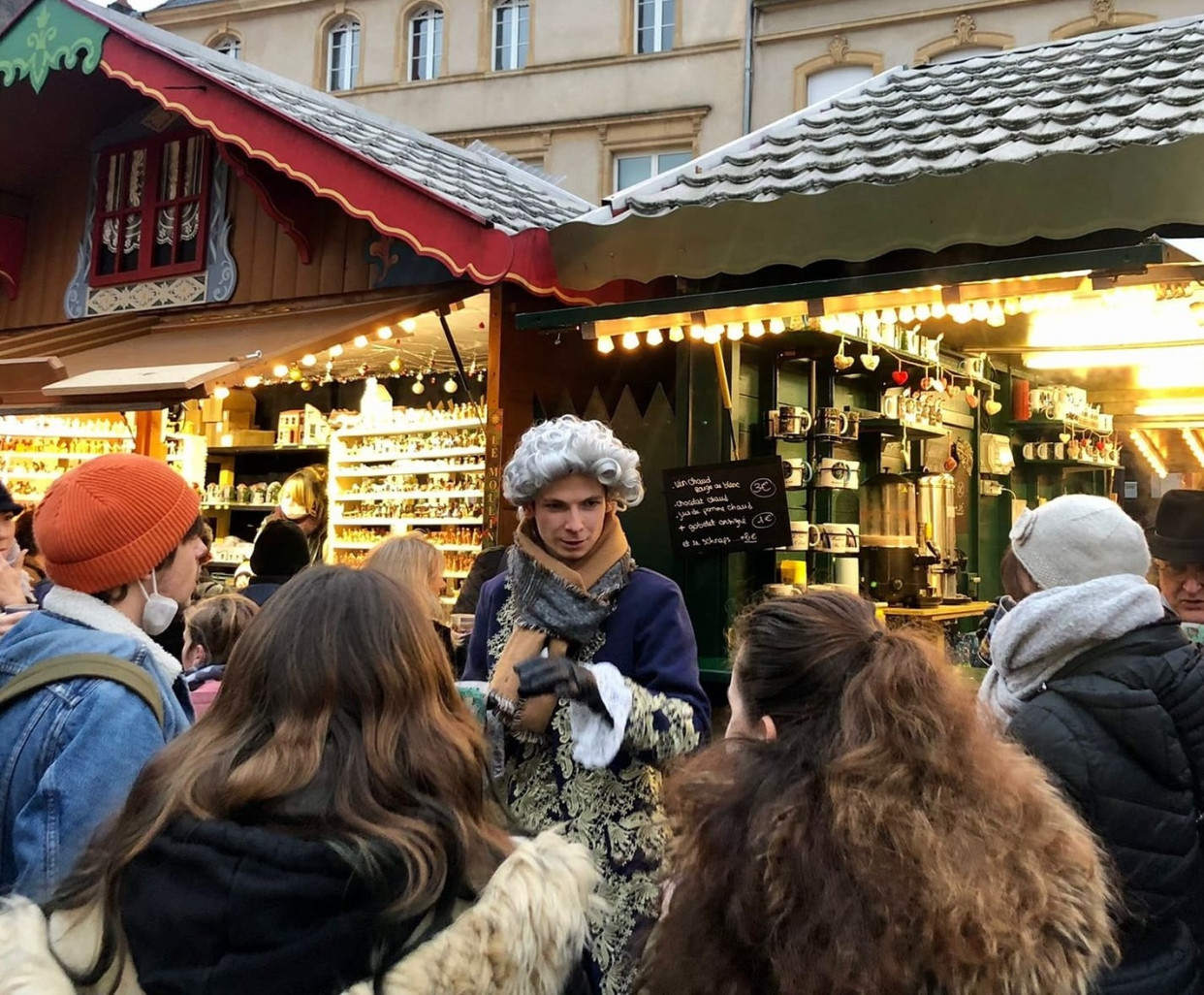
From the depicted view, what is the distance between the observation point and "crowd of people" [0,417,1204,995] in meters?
1.39

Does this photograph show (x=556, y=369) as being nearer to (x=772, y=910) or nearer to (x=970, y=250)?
(x=970, y=250)

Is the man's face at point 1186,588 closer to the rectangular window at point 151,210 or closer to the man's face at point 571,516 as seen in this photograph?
the man's face at point 571,516

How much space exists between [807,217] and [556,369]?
199 cm

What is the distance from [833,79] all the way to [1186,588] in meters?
16.9

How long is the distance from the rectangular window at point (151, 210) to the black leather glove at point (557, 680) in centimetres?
647

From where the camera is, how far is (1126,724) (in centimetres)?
204

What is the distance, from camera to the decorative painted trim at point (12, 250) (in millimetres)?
8617

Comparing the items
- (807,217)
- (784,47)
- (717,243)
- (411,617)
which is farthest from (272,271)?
(784,47)

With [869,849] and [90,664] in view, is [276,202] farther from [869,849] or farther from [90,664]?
[869,849]

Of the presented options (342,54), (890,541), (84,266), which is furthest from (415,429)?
(342,54)

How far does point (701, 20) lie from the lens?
19406mm

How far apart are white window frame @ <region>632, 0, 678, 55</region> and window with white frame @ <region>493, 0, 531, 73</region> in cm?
226

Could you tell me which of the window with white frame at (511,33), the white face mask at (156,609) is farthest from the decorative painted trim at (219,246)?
the window with white frame at (511,33)

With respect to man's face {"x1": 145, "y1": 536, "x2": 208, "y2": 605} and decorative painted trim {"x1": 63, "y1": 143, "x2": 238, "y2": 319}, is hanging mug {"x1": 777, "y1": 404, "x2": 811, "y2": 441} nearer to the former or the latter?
decorative painted trim {"x1": 63, "y1": 143, "x2": 238, "y2": 319}
